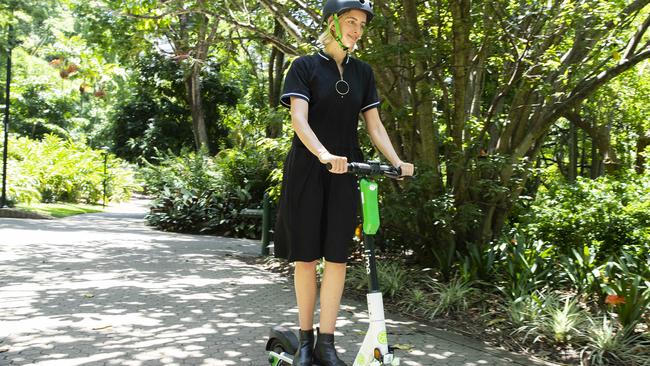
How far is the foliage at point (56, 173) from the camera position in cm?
1884

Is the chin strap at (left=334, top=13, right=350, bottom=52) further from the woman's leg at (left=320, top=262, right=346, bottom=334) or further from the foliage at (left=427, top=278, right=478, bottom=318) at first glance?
the foliage at (left=427, top=278, right=478, bottom=318)

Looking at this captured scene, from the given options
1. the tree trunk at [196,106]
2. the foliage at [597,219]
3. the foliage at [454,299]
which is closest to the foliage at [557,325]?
the foliage at [454,299]

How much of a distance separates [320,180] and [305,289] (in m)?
0.63

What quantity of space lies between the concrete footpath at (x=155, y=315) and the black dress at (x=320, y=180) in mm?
1210

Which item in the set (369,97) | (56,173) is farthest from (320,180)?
(56,173)

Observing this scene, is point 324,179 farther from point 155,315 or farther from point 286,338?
point 155,315

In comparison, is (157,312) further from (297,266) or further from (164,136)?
(164,136)

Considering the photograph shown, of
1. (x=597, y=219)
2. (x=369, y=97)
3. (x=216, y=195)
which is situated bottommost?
(x=597, y=219)

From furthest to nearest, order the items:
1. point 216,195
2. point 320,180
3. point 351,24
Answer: point 216,195 → point 320,180 → point 351,24

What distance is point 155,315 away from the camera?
5.28m

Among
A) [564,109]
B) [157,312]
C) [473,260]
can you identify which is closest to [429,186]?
[473,260]

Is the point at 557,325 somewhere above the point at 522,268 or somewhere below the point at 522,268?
below

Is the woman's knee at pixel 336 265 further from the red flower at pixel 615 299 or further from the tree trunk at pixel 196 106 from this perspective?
the tree trunk at pixel 196 106

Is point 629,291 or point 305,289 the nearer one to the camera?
point 305,289
